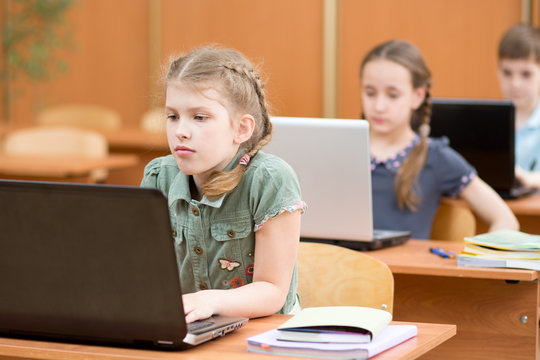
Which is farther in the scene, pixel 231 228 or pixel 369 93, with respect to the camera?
pixel 369 93

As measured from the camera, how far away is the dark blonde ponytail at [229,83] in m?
1.65

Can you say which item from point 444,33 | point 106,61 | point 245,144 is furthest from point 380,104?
point 106,61

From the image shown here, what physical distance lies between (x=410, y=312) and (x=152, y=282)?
1.20 m

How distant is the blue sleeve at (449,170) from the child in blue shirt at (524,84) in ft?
3.27

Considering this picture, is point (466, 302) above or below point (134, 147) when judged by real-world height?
below

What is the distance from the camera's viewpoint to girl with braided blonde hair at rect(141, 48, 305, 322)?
159cm

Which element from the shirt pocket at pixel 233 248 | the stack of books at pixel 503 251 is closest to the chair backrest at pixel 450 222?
the stack of books at pixel 503 251

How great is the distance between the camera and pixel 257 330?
1452 mm

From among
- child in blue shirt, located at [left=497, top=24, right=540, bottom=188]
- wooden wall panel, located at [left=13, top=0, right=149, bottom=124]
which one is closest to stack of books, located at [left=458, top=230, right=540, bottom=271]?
child in blue shirt, located at [left=497, top=24, right=540, bottom=188]

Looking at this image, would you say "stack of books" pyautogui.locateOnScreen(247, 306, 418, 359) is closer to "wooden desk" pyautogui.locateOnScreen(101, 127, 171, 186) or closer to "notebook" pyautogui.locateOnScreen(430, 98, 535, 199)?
"notebook" pyautogui.locateOnScreen(430, 98, 535, 199)

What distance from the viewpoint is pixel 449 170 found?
2.71m

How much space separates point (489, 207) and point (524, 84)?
4.01 ft

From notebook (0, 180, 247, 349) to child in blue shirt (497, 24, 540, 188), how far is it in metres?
2.61

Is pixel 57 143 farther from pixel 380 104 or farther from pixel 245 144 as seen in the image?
pixel 245 144
